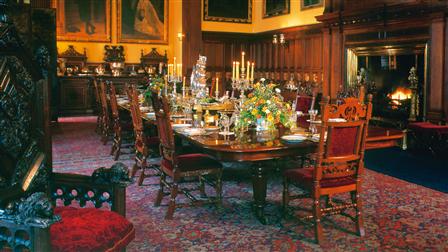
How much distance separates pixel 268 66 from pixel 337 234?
35.3 ft

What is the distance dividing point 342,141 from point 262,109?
1057mm

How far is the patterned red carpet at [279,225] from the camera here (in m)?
3.74

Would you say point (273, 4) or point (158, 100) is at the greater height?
point (273, 4)

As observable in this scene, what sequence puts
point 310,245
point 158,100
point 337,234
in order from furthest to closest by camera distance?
point 158,100 → point 337,234 → point 310,245

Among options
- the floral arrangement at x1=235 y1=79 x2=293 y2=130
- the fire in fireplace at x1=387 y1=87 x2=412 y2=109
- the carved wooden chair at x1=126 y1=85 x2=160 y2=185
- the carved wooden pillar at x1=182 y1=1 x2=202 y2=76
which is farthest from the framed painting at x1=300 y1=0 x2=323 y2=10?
the floral arrangement at x1=235 y1=79 x2=293 y2=130

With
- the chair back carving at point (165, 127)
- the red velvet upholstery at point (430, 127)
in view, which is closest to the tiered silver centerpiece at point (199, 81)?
the chair back carving at point (165, 127)

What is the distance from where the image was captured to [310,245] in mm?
3746

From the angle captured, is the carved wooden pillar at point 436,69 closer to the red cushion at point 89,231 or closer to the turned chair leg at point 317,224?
the turned chair leg at point 317,224

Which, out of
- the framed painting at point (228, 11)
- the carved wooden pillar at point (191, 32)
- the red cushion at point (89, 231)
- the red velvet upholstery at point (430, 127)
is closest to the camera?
the red cushion at point (89, 231)

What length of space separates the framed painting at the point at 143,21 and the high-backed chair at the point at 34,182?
513 inches

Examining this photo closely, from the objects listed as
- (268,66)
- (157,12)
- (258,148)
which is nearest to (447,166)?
(258,148)

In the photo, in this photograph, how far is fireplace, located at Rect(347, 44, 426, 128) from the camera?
28.8 ft

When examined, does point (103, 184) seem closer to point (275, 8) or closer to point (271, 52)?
point (271, 52)

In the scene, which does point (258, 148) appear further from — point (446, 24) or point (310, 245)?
point (446, 24)
